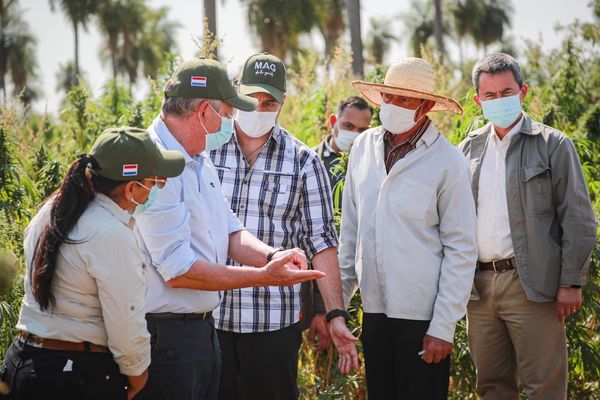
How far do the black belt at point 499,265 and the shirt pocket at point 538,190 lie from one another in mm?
308

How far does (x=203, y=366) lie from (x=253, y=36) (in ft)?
116

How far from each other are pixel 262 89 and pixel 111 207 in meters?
1.56

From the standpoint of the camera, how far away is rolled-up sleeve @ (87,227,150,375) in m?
3.16

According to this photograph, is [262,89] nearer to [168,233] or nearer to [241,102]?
[241,102]

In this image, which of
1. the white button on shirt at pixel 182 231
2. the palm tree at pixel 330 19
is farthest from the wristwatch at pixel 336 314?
the palm tree at pixel 330 19

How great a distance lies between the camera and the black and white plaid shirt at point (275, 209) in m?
4.45

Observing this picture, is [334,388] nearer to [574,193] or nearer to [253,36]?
[574,193]

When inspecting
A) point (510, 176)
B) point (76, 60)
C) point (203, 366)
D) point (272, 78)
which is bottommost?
point (203, 366)

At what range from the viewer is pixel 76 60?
41.2m

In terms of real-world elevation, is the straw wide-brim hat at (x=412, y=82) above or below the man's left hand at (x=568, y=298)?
above

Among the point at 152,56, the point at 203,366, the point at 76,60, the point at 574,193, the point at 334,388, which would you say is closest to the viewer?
the point at 203,366

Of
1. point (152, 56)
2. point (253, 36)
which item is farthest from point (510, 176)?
point (152, 56)

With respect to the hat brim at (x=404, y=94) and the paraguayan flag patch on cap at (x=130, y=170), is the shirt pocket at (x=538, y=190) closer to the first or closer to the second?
the hat brim at (x=404, y=94)

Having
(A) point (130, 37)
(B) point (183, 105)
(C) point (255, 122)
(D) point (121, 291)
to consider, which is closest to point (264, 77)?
(C) point (255, 122)
